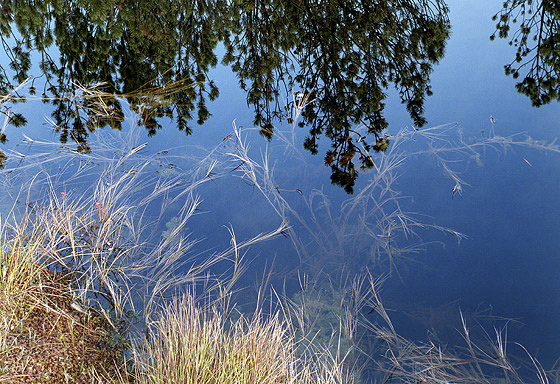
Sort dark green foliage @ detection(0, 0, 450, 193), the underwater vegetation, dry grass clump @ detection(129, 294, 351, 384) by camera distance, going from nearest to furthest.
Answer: dry grass clump @ detection(129, 294, 351, 384)
the underwater vegetation
dark green foliage @ detection(0, 0, 450, 193)

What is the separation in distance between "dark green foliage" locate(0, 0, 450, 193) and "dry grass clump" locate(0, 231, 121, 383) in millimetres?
1110

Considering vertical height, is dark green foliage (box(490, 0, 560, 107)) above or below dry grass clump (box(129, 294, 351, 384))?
above

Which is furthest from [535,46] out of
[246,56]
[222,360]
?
[222,360]

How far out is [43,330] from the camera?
192 cm

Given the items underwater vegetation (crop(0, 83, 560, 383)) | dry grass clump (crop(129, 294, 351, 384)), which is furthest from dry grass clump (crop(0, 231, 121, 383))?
dry grass clump (crop(129, 294, 351, 384))

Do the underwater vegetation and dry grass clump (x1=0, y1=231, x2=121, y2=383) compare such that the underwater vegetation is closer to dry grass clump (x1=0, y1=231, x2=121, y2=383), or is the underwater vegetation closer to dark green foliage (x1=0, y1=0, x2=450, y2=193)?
dry grass clump (x1=0, y1=231, x2=121, y2=383)

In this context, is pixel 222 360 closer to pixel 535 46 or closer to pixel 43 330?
pixel 43 330

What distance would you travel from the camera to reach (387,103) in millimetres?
3275

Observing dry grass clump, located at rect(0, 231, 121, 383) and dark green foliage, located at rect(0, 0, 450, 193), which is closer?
dry grass clump, located at rect(0, 231, 121, 383)

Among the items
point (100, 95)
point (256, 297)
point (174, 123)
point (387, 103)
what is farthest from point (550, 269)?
point (100, 95)

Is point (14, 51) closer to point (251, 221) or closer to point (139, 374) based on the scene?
point (251, 221)

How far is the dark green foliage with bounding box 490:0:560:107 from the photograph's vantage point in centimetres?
334

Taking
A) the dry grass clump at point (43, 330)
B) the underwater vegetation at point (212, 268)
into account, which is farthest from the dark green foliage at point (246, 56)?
the dry grass clump at point (43, 330)

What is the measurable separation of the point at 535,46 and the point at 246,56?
7.34ft
